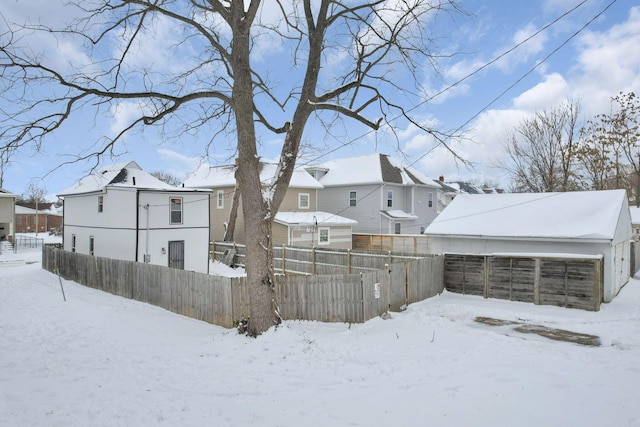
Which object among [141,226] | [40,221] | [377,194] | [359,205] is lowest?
[40,221]

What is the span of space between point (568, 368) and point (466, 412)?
123 inches

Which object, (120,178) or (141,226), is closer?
(141,226)

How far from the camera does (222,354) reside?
8.34 m

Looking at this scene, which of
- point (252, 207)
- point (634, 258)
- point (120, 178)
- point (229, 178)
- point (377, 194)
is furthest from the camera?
point (377, 194)

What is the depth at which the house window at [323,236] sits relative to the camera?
29469 millimetres

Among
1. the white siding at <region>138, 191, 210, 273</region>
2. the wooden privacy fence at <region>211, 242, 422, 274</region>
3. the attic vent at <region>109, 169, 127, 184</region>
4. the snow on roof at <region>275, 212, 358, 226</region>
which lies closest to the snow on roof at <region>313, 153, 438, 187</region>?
the snow on roof at <region>275, 212, 358, 226</region>

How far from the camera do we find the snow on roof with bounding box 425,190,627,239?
15.4 meters

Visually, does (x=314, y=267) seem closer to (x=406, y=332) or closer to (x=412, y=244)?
(x=412, y=244)

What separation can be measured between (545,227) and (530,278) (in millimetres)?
3297

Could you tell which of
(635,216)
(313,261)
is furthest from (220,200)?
(635,216)

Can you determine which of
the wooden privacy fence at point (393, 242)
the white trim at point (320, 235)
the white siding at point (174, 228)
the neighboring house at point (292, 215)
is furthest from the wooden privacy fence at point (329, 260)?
the white trim at point (320, 235)

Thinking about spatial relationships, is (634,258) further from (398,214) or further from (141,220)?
(141,220)

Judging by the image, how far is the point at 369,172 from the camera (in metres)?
34.2

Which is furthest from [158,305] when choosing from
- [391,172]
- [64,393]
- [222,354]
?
[391,172]
